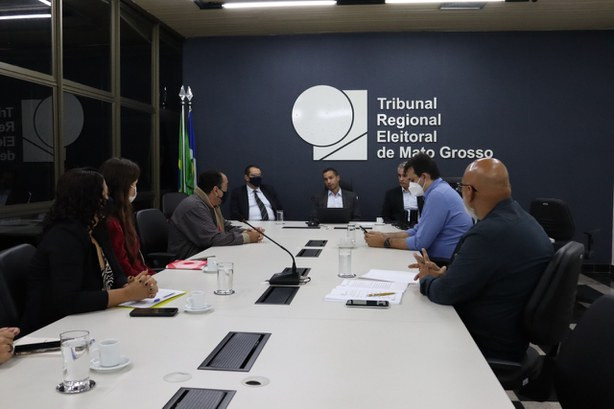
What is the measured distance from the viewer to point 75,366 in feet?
4.35

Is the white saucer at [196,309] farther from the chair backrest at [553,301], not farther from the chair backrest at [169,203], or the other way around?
the chair backrest at [169,203]

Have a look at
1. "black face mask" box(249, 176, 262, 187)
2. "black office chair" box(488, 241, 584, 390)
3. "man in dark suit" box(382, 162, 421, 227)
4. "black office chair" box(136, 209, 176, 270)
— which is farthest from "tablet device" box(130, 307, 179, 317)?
"man in dark suit" box(382, 162, 421, 227)

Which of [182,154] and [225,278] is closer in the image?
[225,278]

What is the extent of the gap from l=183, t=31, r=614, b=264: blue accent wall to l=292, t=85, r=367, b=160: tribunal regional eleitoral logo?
9 cm

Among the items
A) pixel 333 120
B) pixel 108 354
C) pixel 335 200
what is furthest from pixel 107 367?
pixel 333 120

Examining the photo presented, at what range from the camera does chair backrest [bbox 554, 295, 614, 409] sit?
1.41m

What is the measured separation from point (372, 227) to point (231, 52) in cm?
347

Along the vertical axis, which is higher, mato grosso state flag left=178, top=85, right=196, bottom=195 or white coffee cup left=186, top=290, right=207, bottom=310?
mato grosso state flag left=178, top=85, right=196, bottom=195

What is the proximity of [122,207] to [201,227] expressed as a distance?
0.87m

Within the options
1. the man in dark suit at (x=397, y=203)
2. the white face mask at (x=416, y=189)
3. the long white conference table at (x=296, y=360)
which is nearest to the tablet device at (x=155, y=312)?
the long white conference table at (x=296, y=360)

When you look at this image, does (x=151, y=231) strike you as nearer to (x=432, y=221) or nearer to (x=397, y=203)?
(x=432, y=221)

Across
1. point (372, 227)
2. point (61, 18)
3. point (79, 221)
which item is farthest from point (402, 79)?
point (79, 221)

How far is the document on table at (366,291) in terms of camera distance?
2252mm

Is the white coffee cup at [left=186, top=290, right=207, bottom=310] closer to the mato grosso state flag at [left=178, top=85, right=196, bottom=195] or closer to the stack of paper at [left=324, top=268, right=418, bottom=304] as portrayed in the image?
the stack of paper at [left=324, top=268, right=418, bottom=304]
